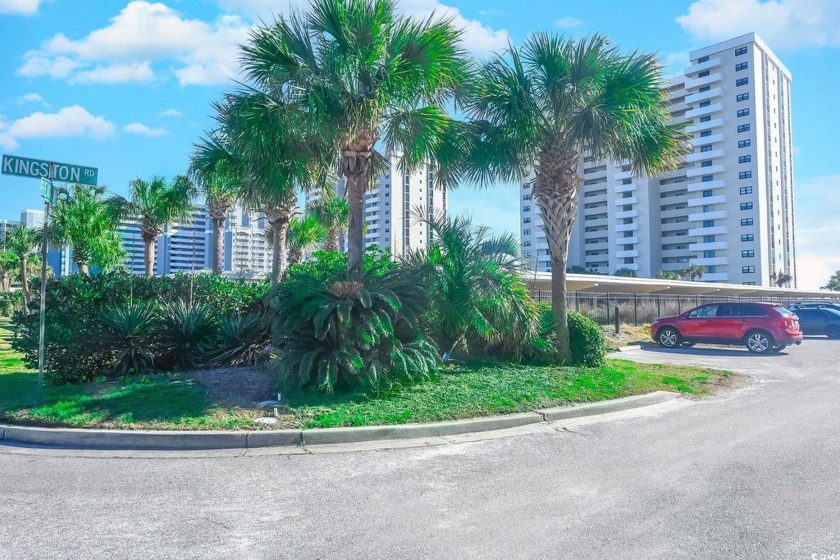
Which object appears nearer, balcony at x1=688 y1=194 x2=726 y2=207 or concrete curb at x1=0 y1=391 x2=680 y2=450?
concrete curb at x1=0 y1=391 x2=680 y2=450

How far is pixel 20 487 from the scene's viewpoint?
5273 millimetres

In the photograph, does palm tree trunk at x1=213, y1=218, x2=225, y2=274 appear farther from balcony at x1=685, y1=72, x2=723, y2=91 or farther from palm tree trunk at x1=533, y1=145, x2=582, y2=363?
balcony at x1=685, y1=72, x2=723, y2=91

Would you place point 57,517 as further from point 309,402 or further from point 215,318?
point 215,318

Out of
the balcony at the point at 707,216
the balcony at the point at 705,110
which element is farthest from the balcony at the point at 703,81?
the balcony at the point at 707,216

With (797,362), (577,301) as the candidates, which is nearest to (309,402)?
(797,362)

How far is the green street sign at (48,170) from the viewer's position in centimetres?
795

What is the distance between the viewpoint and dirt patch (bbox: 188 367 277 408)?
8227 mm

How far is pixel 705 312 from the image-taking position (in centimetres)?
1925

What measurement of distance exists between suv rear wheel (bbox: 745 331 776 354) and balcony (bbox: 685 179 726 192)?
275 ft

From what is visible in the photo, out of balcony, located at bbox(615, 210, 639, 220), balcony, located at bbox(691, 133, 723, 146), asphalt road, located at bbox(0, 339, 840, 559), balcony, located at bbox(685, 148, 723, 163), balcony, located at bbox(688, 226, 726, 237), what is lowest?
asphalt road, located at bbox(0, 339, 840, 559)

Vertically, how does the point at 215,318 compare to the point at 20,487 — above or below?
above

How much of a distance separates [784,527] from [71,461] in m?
6.97

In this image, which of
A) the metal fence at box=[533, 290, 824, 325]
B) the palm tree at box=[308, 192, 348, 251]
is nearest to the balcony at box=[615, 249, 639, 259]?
the metal fence at box=[533, 290, 824, 325]

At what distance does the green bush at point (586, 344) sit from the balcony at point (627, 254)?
95.2 m
